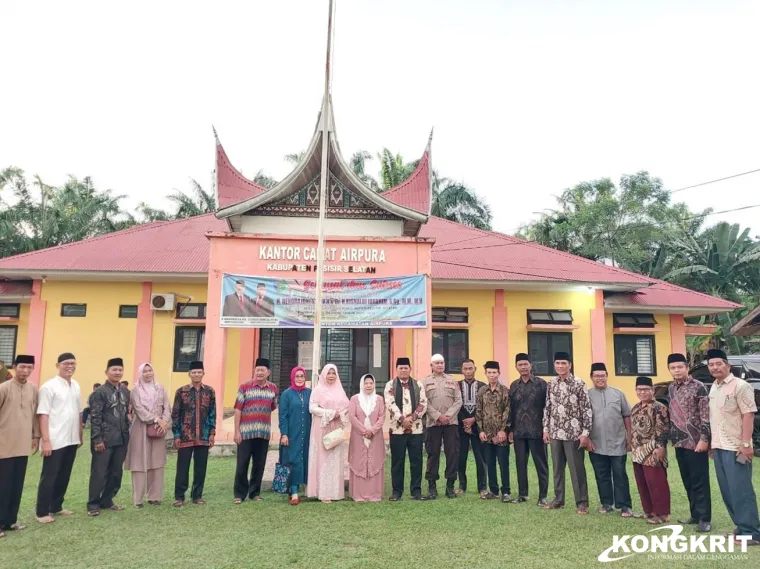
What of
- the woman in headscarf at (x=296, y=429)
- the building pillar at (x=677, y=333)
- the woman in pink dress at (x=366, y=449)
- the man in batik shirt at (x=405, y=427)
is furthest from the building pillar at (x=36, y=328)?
the building pillar at (x=677, y=333)

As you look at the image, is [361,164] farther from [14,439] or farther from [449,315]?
[14,439]

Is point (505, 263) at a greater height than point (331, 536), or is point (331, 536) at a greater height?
point (505, 263)

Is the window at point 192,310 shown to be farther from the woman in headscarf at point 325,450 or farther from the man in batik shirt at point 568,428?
the man in batik shirt at point 568,428

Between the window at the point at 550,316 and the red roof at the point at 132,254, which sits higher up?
the red roof at the point at 132,254

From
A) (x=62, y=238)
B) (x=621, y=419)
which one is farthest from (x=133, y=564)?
(x=62, y=238)

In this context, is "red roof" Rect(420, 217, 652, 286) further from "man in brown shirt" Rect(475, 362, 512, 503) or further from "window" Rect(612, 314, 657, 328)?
"man in brown shirt" Rect(475, 362, 512, 503)

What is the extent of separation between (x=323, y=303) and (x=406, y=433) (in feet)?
10.1

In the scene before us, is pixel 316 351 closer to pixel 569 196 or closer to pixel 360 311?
pixel 360 311

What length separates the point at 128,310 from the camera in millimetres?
11469

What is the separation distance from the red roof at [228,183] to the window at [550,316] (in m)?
6.50

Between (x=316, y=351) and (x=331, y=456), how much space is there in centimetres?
156

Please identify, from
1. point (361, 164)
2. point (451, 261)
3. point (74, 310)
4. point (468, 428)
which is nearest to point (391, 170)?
point (361, 164)

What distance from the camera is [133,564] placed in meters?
3.91

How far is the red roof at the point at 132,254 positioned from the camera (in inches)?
429
